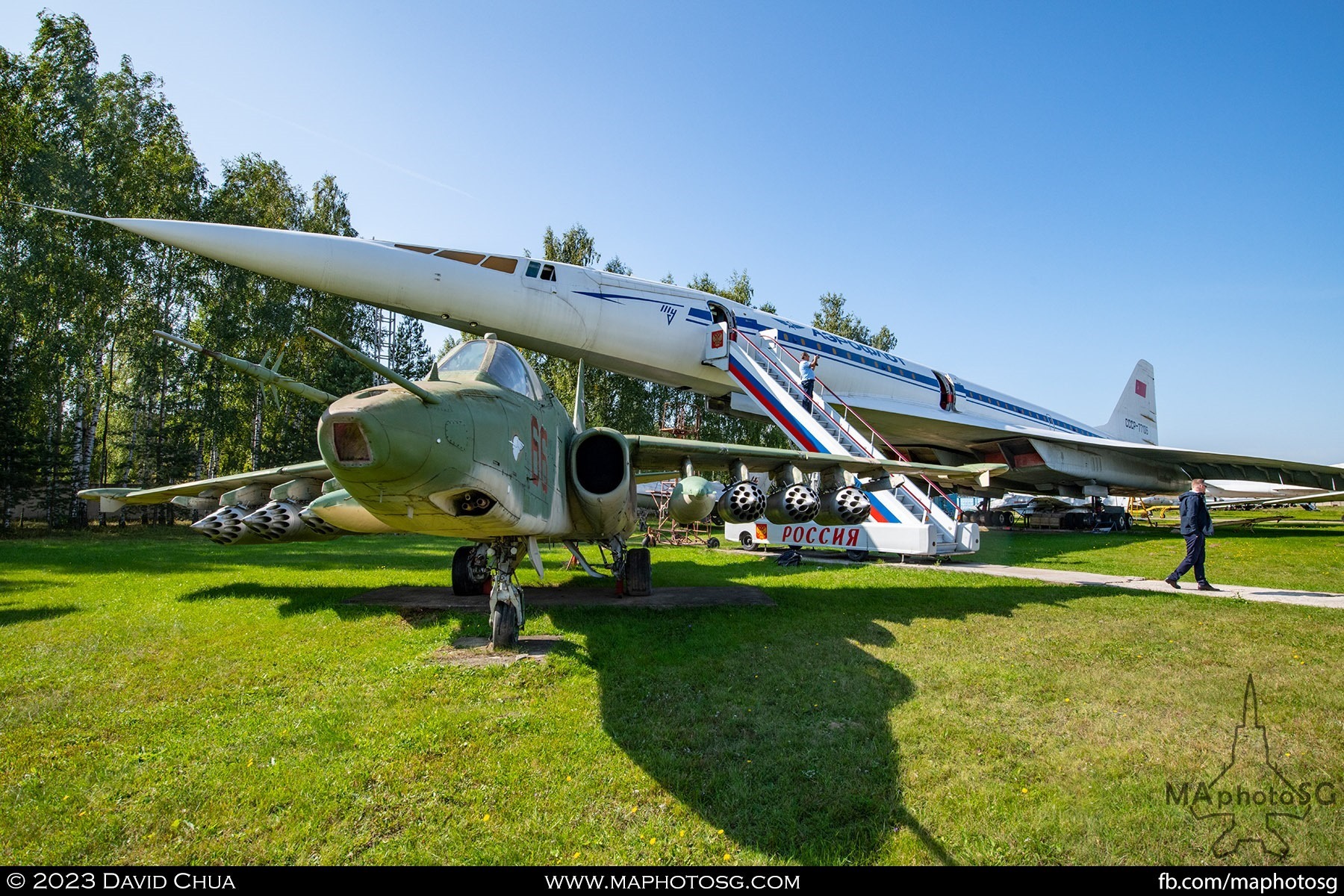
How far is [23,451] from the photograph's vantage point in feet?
64.3

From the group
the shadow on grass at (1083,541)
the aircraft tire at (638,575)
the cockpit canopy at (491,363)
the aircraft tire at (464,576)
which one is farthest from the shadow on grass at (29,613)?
the shadow on grass at (1083,541)

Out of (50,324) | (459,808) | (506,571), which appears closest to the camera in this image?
(459,808)

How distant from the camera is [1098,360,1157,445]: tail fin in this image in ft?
98.5

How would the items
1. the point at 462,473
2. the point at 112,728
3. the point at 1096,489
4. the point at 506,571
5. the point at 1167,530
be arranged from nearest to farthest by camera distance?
the point at 462,473
the point at 112,728
the point at 506,571
the point at 1096,489
the point at 1167,530

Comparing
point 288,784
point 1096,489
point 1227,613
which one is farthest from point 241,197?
point 1096,489

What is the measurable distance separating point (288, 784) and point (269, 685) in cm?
210

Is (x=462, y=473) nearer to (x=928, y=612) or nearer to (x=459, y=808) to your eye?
(x=459, y=808)

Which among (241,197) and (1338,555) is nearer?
(1338,555)

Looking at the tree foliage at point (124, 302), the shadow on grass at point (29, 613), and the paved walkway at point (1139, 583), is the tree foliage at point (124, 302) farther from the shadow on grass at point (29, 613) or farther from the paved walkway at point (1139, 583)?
the shadow on grass at point (29, 613)

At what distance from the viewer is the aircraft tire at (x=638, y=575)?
9.62 metres

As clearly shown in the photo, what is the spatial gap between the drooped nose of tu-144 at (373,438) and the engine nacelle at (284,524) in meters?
Result: 5.37

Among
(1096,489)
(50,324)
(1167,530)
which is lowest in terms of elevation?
(1167,530)

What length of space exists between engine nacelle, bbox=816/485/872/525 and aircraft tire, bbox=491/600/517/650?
4.68 m

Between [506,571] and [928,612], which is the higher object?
[506,571]
